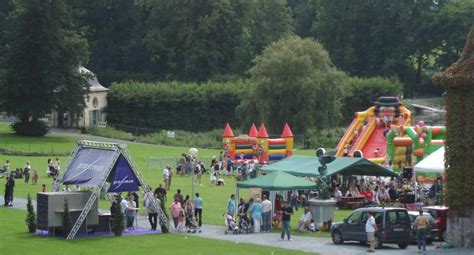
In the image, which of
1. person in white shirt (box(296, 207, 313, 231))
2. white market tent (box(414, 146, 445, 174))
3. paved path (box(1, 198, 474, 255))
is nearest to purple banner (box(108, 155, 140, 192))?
paved path (box(1, 198, 474, 255))

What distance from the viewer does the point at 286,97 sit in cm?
8956

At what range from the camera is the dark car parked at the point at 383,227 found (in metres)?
35.3

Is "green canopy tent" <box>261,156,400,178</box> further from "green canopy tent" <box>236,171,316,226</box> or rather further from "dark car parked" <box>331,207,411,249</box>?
"dark car parked" <box>331,207,411,249</box>

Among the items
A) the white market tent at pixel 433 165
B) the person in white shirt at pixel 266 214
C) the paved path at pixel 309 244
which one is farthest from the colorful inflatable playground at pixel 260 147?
the person in white shirt at pixel 266 214

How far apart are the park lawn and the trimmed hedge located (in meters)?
60.7

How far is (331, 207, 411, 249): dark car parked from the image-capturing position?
35281mm

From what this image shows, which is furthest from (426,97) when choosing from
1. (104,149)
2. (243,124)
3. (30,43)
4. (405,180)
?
(104,149)

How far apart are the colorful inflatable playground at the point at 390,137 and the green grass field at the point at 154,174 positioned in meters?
7.78

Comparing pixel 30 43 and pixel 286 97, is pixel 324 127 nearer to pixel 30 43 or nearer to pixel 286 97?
pixel 286 97

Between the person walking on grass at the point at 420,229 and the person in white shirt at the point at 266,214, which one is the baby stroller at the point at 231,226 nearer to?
the person in white shirt at the point at 266,214

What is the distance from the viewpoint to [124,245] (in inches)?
1398

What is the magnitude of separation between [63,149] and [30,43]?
14.2m

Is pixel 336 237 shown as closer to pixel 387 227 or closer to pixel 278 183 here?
pixel 387 227

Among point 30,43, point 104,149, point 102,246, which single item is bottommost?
point 102,246
